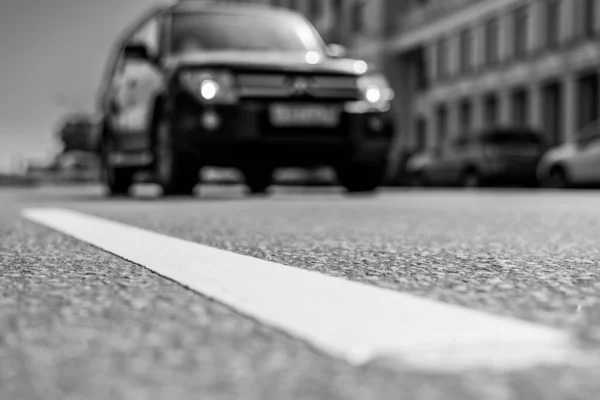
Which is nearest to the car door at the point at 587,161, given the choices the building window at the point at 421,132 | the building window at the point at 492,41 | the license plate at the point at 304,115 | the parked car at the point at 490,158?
the parked car at the point at 490,158

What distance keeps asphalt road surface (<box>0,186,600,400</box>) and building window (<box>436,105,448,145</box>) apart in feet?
128

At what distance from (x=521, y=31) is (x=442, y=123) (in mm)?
8681

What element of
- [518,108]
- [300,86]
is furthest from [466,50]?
[300,86]

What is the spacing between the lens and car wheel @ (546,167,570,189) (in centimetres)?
1798

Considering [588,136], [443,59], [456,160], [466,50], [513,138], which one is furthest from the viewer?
[443,59]

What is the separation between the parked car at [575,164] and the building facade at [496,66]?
13648 mm

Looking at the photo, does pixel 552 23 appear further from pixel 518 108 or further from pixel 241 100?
pixel 241 100

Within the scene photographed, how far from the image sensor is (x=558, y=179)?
1827cm

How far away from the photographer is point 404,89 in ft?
158

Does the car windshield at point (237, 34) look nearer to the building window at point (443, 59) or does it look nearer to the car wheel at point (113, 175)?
the car wheel at point (113, 175)

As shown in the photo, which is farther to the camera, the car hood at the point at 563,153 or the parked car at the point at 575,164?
the car hood at the point at 563,153

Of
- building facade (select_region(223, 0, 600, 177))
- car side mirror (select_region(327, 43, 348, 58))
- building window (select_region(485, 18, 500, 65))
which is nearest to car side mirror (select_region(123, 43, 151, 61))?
car side mirror (select_region(327, 43, 348, 58))

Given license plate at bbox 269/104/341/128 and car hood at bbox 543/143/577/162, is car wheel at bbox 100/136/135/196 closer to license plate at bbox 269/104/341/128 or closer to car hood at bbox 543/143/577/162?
license plate at bbox 269/104/341/128

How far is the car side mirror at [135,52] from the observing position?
10.3 m
